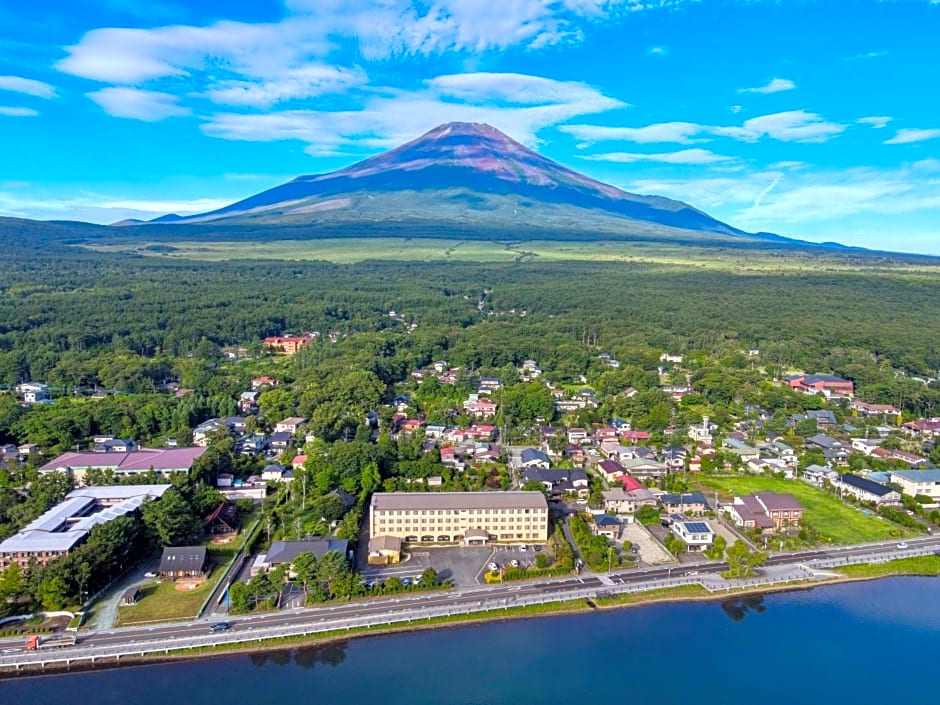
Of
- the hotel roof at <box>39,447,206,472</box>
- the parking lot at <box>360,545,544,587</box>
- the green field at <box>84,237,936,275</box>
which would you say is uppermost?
the green field at <box>84,237,936,275</box>

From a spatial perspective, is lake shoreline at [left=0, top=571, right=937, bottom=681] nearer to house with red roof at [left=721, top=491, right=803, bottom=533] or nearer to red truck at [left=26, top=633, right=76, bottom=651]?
red truck at [left=26, top=633, right=76, bottom=651]

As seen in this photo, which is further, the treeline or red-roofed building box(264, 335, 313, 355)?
red-roofed building box(264, 335, 313, 355)

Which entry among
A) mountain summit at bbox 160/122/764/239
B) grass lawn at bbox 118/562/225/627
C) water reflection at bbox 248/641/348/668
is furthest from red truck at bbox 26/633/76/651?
mountain summit at bbox 160/122/764/239

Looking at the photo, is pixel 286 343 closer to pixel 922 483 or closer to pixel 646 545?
pixel 646 545

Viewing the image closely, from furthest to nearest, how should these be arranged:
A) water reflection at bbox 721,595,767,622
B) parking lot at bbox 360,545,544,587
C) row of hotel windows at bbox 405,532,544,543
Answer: row of hotel windows at bbox 405,532,544,543 → parking lot at bbox 360,545,544,587 → water reflection at bbox 721,595,767,622

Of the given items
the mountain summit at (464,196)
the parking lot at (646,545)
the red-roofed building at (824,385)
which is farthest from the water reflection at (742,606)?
the mountain summit at (464,196)

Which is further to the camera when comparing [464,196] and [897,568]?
[464,196]

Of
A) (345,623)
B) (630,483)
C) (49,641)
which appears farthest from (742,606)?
(49,641)

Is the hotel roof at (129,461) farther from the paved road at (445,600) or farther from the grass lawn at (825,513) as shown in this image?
the grass lawn at (825,513)
